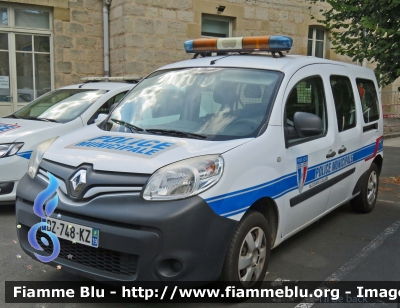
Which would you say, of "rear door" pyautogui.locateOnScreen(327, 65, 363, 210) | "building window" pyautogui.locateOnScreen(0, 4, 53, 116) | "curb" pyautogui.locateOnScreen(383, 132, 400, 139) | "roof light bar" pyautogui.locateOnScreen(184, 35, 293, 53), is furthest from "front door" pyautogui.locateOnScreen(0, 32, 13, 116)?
"curb" pyautogui.locateOnScreen(383, 132, 400, 139)

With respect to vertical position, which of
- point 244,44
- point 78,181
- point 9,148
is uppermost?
point 244,44

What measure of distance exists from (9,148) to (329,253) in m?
3.62

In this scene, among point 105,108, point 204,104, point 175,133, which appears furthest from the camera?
point 105,108

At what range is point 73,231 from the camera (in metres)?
2.96

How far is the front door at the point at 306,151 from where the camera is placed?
373cm

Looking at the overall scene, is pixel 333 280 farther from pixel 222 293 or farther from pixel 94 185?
pixel 94 185

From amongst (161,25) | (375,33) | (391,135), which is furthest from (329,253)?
(391,135)

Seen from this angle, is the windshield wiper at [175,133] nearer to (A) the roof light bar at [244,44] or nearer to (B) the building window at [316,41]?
(A) the roof light bar at [244,44]

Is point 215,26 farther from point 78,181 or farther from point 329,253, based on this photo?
point 78,181

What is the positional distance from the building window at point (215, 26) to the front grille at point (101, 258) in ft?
30.7

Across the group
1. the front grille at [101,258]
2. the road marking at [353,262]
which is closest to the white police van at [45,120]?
the front grille at [101,258]

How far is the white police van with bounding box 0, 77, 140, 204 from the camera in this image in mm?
5180

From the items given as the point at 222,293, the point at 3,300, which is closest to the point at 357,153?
the point at 222,293

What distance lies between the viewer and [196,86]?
403 cm
